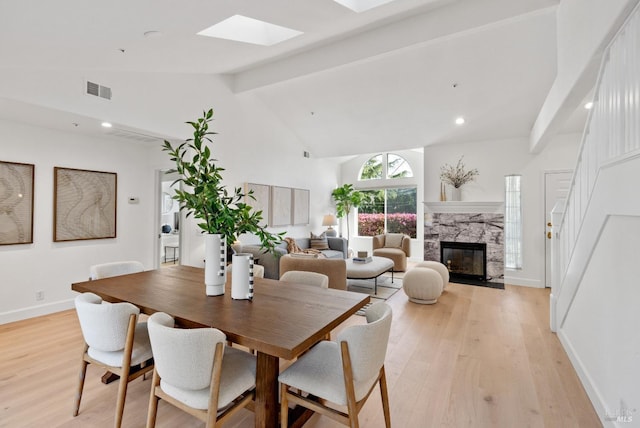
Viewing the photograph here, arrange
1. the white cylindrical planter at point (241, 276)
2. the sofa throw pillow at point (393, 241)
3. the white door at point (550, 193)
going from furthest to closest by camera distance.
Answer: the sofa throw pillow at point (393, 241) → the white door at point (550, 193) → the white cylindrical planter at point (241, 276)

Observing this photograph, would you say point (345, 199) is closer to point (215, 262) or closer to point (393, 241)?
point (393, 241)

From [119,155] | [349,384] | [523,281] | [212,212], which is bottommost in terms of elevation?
[523,281]

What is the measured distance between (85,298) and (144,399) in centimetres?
86

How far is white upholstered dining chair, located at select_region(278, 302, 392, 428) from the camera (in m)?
1.39

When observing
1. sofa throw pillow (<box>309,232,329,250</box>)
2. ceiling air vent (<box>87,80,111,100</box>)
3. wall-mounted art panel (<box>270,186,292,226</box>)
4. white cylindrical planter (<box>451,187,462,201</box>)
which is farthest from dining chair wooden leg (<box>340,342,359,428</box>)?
sofa throw pillow (<box>309,232,329,250</box>)

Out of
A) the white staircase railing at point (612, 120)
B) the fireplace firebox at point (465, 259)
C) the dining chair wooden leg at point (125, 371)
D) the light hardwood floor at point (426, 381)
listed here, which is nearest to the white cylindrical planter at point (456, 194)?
the fireplace firebox at point (465, 259)

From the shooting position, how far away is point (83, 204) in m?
4.06

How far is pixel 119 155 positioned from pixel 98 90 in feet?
4.07

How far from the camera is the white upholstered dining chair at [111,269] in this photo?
261cm

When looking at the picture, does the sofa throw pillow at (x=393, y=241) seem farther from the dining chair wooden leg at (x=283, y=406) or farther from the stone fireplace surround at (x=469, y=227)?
the dining chair wooden leg at (x=283, y=406)

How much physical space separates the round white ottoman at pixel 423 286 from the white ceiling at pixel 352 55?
2856mm

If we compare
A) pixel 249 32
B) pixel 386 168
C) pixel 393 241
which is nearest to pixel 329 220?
pixel 393 241

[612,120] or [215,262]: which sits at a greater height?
[612,120]

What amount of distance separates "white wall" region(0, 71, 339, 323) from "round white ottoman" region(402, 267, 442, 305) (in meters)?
3.24
